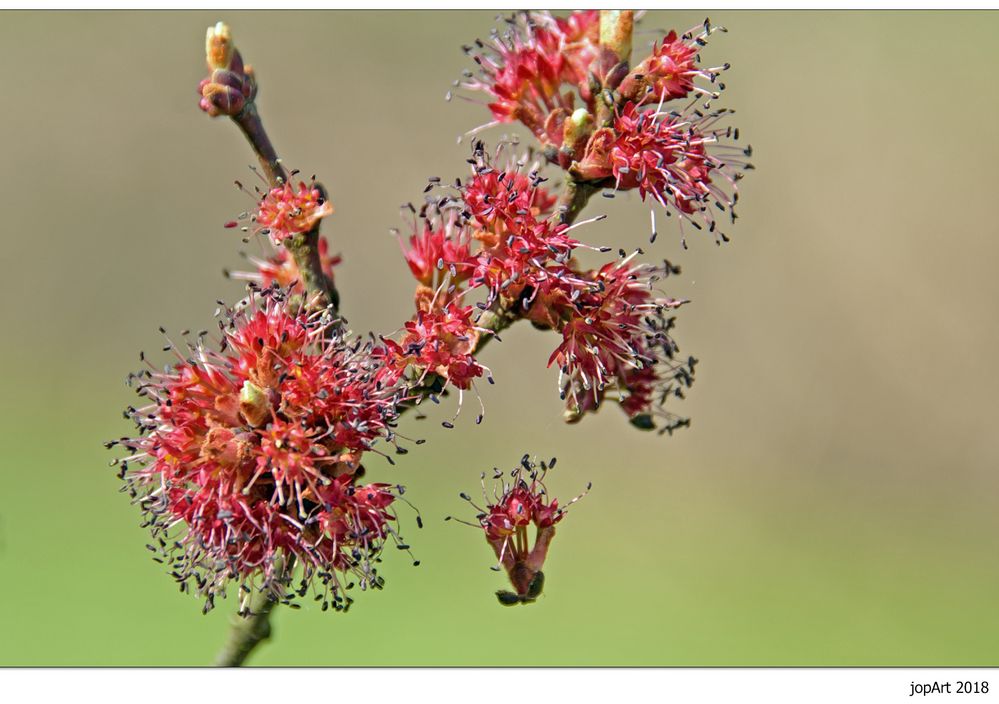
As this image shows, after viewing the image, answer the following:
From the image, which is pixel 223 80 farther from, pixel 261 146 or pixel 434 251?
pixel 434 251

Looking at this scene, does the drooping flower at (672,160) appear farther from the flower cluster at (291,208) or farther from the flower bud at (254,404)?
the flower bud at (254,404)

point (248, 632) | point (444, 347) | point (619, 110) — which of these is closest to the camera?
point (444, 347)

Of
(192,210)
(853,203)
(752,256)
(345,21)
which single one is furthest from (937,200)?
(192,210)

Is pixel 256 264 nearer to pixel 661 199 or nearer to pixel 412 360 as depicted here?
pixel 412 360

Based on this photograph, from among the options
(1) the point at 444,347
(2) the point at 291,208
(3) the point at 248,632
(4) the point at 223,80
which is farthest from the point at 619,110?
(3) the point at 248,632

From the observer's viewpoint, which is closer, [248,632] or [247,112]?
[247,112]

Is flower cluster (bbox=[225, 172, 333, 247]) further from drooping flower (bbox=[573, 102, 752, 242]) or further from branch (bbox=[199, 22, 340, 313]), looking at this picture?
drooping flower (bbox=[573, 102, 752, 242])

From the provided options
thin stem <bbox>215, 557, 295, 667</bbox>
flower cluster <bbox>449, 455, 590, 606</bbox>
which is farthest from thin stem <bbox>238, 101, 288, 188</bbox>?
thin stem <bbox>215, 557, 295, 667</bbox>
